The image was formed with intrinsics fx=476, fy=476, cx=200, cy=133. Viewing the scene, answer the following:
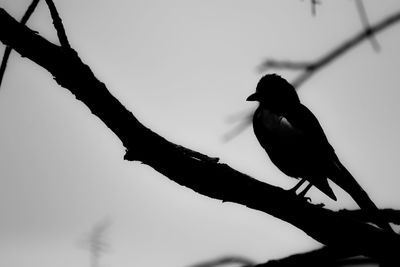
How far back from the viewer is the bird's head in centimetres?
504

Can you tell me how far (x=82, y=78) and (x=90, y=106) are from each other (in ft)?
0.40

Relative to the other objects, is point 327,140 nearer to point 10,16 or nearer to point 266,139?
point 266,139

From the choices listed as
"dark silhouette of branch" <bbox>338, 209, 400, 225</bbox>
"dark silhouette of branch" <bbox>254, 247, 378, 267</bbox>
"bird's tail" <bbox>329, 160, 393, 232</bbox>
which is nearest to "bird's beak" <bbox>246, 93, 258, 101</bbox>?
"bird's tail" <bbox>329, 160, 393, 232</bbox>

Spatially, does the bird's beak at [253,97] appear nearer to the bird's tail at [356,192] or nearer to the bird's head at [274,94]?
the bird's head at [274,94]

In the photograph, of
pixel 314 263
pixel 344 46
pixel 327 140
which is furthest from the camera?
pixel 327 140

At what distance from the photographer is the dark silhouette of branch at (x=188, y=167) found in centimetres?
187

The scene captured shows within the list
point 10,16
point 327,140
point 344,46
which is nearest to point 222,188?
point 344,46

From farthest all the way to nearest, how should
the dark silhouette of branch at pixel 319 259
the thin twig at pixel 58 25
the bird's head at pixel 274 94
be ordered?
the bird's head at pixel 274 94
the thin twig at pixel 58 25
the dark silhouette of branch at pixel 319 259

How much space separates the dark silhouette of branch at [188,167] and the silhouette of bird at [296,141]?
52.1 inches

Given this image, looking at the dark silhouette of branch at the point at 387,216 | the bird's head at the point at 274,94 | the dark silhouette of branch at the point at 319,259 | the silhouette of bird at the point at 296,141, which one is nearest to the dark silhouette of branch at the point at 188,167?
the dark silhouette of branch at the point at 387,216

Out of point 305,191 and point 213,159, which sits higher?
point 305,191

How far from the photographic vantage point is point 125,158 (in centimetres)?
211

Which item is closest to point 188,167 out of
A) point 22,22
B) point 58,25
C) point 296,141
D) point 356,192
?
point 58,25

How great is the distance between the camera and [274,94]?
5398mm
